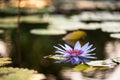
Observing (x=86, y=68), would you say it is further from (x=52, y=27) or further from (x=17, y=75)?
(x=52, y=27)

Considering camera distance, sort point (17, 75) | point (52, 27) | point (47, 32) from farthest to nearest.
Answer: point (52, 27) < point (47, 32) < point (17, 75)

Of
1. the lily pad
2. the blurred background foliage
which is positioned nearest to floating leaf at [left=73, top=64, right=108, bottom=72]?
the blurred background foliage

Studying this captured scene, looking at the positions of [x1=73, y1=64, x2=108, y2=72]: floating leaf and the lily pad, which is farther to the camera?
the lily pad

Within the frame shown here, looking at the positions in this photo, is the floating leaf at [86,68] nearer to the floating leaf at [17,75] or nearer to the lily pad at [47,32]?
the floating leaf at [17,75]

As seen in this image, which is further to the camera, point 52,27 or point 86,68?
point 52,27

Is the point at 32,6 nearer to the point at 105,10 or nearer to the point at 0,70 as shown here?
the point at 105,10

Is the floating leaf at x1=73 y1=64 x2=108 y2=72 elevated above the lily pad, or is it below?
below

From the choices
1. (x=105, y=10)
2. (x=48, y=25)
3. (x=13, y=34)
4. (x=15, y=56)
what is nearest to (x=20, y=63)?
(x=15, y=56)

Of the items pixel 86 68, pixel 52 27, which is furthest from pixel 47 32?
pixel 86 68

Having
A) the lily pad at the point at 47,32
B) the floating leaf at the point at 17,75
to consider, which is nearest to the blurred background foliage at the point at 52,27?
the lily pad at the point at 47,32

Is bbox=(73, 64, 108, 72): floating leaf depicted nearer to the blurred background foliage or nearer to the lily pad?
the blurred background foliage

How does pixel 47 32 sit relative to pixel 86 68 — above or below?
above
